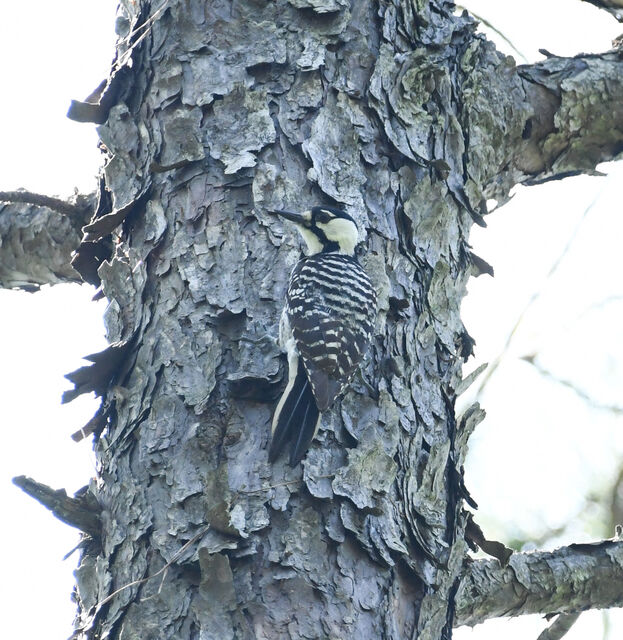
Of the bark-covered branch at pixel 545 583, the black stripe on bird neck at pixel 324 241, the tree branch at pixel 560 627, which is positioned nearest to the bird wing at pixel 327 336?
the black stripe on bird neck at pixel 324 241

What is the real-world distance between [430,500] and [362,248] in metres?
0.79

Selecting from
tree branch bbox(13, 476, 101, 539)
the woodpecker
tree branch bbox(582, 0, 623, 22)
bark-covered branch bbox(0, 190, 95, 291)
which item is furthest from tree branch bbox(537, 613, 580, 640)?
tree branch bbox(582, 0, 623, 22)

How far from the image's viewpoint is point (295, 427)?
227 centimetres

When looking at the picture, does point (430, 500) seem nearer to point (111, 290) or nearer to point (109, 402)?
point (109, 402)

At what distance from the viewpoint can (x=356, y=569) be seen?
221 cm

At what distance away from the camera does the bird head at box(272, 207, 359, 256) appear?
8.96 feet

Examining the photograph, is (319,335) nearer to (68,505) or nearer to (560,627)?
(68,505)

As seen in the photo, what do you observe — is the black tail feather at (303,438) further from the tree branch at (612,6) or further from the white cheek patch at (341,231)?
the tree branch at (612,6)

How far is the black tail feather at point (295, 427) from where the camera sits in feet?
7.49

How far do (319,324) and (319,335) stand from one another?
40 millimetres

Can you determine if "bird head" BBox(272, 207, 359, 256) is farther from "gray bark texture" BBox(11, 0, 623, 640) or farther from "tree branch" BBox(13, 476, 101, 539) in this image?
"tree branch" BBox(13, 476, 101, 539)

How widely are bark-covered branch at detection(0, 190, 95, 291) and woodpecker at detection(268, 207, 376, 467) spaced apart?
949mm

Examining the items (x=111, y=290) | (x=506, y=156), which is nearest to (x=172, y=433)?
(x=111, y=290)

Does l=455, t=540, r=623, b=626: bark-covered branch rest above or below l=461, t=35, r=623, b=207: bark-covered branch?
below
